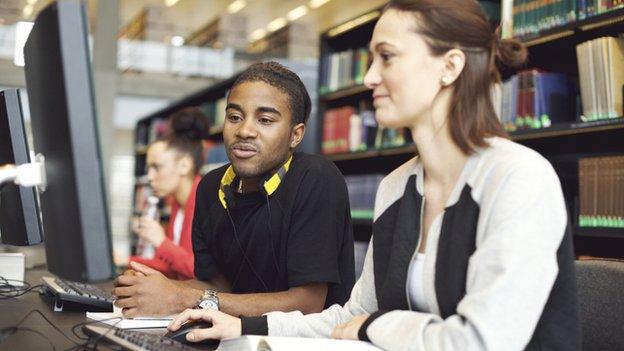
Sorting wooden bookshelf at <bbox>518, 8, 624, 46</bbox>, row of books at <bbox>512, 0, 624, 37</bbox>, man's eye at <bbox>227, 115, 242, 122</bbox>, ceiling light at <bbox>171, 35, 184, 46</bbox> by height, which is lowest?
man's eye at <bbox>227, 115, 242, 122</bbox>

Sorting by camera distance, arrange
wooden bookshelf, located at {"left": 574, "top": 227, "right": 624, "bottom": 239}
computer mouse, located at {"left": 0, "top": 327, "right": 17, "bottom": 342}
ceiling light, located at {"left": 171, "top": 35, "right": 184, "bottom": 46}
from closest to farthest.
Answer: computer mouse, located at {"left": 0, "top": 327, "right": 17, "bottom": 342}, wooden bookshelf, located at {"left": 574, "top": 227, "right": 624, "bottom": 239}, ceiling light, located at {"left": 171, "top": 35, "right": 184, "bottom": 46}

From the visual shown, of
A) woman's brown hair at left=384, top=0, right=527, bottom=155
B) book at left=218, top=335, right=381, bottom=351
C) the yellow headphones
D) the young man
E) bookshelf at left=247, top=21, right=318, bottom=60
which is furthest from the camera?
bookshelf at left=247, top=21, right=318, bottom=60

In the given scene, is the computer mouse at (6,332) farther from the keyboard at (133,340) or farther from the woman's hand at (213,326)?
the woman's hand at (213,326)

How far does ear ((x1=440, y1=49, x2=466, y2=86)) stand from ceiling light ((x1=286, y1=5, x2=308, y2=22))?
12.3m

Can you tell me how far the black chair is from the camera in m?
1.28

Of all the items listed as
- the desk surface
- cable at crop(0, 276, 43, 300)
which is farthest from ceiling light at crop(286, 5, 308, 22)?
the desk surface

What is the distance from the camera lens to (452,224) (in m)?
1.15

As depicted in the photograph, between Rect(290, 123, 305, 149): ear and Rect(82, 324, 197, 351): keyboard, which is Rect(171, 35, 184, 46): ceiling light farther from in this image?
Rect(82, 324, 197, 351): keyboard

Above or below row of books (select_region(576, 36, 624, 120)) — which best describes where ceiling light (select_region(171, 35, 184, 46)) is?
above

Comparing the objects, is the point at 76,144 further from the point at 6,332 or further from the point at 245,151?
the point at 245,151

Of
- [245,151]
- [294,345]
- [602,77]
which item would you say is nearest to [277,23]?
[602,77]

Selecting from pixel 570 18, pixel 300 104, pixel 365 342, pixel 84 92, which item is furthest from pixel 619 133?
pixel 84 92

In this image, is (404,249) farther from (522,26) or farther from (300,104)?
(522,26)

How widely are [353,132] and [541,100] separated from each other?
4.29ft
